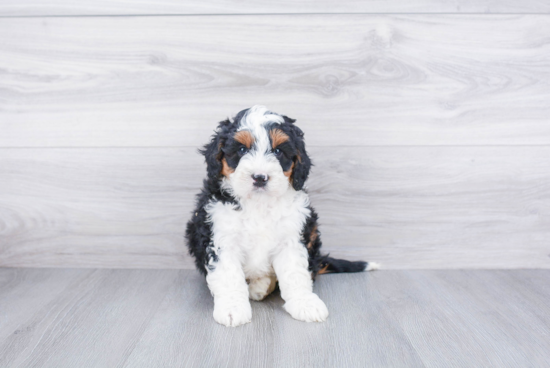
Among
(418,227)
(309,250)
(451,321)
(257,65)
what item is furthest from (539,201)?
(257,65)

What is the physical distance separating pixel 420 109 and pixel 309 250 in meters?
0.89

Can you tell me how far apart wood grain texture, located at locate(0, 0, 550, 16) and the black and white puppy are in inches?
25.3

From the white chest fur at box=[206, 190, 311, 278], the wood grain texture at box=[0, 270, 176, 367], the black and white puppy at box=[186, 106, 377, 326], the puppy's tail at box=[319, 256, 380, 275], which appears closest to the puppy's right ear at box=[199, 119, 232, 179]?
the black and white puppy at box=[186, 106, 377, 326]

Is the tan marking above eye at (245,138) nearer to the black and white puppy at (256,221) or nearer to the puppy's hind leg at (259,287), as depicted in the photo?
the black and white puppy at (256,221)

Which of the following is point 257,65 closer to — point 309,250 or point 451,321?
point 309,250

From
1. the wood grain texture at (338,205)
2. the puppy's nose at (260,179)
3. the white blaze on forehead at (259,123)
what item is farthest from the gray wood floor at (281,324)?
the white blaze on forehead at (259,123)

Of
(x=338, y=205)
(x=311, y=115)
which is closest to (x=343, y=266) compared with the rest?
(x=338, y=205)

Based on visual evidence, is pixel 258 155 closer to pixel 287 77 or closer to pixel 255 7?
pixel 287 77

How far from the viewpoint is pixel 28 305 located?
180cm

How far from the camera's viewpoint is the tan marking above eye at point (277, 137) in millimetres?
1626

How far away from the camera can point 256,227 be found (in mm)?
1746

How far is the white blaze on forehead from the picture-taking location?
5.32 ft

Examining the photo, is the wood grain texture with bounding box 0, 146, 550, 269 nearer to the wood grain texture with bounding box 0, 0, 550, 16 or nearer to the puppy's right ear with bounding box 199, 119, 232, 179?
the puppy's right ear with bounding box 199, 119, 232, 179

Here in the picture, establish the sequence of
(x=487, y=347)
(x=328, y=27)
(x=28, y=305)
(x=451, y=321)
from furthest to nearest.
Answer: (x=328, y=27)
(x=28, y=305)
(x=451, y=321)
(x=487, y=347)
